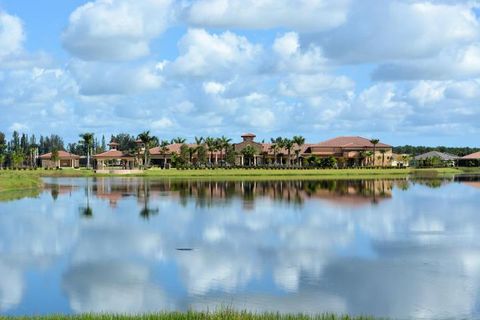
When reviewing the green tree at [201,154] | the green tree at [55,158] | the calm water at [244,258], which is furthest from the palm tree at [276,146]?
the calm water at [244,258]

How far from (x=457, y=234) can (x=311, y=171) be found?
7872cm

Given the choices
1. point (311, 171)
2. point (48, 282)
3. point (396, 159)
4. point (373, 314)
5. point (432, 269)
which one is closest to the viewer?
point (373, 314)

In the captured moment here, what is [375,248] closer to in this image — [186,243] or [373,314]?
[186,243]

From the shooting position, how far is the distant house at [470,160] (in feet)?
500

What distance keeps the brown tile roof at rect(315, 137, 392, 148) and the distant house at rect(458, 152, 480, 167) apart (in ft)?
79.5

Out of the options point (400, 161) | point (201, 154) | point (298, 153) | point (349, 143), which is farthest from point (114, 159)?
point (400, 161)

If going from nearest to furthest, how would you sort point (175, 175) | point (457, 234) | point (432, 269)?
point (432, 269) < point (457, 234) < point (175, 175)

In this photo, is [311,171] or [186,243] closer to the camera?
[186,243]

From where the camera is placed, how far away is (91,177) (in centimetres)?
10662

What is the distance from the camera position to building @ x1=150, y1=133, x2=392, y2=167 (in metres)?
138

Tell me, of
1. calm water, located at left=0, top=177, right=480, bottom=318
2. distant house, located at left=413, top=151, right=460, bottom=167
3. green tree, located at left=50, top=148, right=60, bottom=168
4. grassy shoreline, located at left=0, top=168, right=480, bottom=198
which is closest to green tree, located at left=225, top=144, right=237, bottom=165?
grassy shoreline, located at left=0, top=168, right=480, bottom=198

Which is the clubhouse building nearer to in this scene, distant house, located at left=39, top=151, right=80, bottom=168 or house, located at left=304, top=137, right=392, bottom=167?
house, located at left=304, top=137, right=392, bottom=167

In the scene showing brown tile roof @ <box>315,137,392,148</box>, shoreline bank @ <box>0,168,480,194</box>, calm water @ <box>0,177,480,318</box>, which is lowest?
calm water @ <box>0,177,480,318</box>

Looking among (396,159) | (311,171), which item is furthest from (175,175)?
(396,159)
